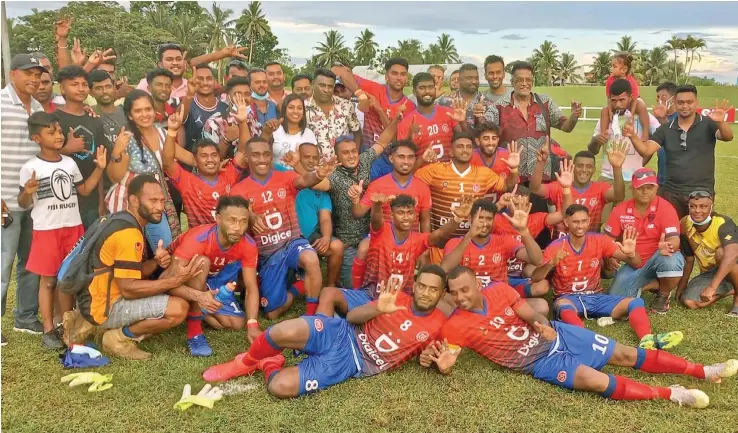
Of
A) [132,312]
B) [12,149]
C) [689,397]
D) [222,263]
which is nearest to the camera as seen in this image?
[689,397]

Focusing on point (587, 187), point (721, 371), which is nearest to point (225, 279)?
point (587, 187)

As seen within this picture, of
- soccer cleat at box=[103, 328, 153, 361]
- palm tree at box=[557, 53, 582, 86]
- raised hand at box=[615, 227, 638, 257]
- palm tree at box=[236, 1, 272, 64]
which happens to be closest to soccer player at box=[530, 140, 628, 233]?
raised hand at box=[615, 227, 638, 257]

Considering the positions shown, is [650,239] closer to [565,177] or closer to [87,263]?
[565,177]

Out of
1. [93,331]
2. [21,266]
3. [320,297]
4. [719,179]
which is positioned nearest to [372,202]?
[320,297]

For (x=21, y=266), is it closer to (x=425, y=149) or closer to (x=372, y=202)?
(x=372, y=202)

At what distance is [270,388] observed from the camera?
4699 mm

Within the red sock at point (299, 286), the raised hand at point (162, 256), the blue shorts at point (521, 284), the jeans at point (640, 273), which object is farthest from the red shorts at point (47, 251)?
the jeans at point (640, 273)

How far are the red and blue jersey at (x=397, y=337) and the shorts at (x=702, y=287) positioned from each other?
352 centimetres

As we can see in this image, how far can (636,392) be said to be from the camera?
4582 mm

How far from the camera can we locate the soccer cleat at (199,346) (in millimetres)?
5516

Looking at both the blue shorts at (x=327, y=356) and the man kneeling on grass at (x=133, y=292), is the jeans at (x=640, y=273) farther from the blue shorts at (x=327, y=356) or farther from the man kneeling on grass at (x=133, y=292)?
the man kneeling on grass at (x=133, y=292)

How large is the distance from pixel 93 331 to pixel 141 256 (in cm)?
91

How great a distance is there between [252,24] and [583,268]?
71.6m

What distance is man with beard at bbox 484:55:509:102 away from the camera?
25.7 ft
